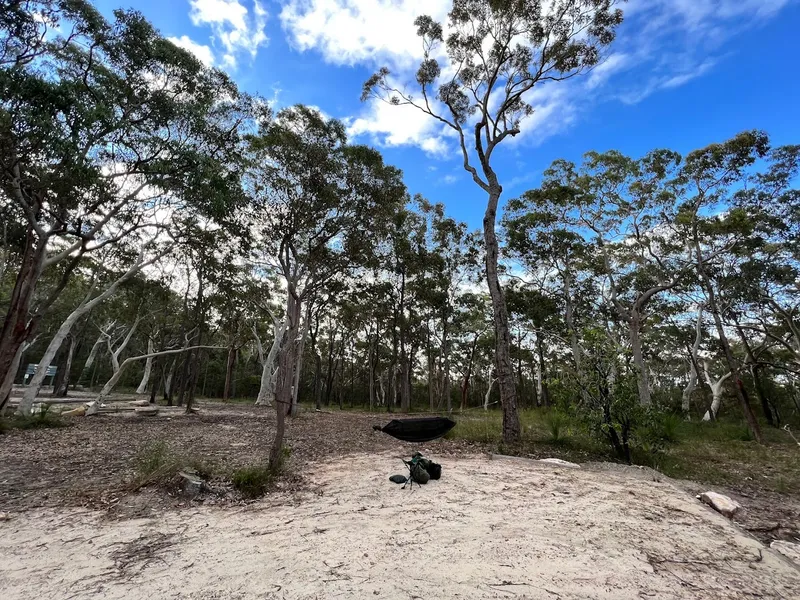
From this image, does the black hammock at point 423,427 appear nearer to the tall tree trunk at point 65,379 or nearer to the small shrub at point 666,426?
the small shrub at point 666,426

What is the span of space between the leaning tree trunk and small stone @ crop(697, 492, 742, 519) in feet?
13.2

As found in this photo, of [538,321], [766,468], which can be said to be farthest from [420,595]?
[538,321]

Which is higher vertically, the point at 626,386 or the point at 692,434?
the point at 626,386

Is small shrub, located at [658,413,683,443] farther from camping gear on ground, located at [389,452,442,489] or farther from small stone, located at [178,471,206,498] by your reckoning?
small stone, located at [178,471,206,498]

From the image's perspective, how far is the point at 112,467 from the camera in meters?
5.63

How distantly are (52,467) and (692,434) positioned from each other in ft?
53.6

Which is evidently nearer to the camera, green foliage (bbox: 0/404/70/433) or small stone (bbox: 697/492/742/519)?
small stone (bbox: 697/492/742/519)

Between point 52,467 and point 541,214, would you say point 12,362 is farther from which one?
point 541,214

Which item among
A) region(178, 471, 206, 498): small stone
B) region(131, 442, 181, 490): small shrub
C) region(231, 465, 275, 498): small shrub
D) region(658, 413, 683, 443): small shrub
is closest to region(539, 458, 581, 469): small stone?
region(658, 413, 683, 443): small shrub

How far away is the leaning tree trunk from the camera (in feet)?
27.6

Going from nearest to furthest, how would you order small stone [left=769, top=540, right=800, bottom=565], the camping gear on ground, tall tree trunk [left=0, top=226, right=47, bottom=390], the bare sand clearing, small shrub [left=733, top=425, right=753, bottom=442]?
the bare sand clearing, small stone [left=769, top=540, right=800, bottom=565], the camping gear on ground, tall tree trunk [left=0, top=226, right=47, bottom=390], small shrub [left=733, top=425, right=753, bottom=442]

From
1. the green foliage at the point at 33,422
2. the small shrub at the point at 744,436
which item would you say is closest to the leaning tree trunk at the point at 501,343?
the small shrub at the point at 744,436

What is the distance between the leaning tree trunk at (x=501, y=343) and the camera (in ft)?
27.6

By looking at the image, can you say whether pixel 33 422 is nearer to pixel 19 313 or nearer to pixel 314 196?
pixel 19 313
